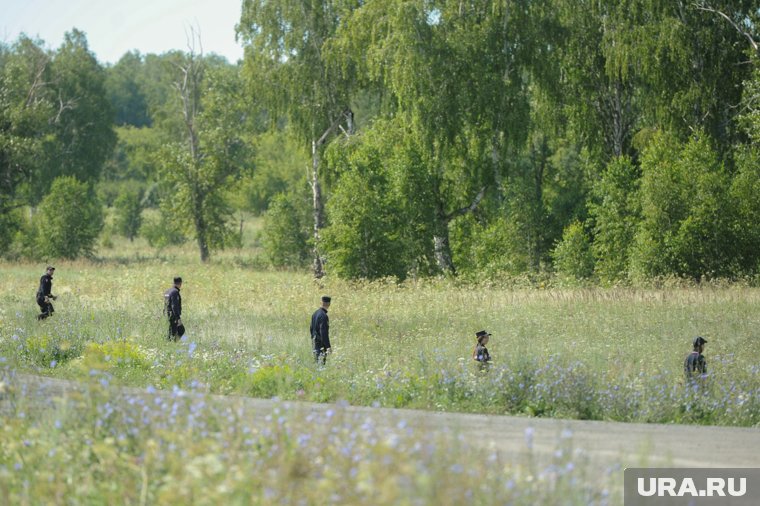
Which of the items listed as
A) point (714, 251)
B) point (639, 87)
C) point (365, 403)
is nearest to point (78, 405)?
point (365, 403)

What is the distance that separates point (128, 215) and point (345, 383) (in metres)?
60.0

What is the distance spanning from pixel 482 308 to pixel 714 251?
12529mm

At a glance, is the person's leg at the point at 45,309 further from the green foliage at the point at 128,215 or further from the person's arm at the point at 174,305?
the green foliage at the point at 128,215

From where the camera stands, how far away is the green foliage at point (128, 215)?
69625 mm

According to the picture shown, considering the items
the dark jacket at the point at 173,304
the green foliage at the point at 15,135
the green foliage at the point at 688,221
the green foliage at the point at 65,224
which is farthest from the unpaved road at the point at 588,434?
the green foliage at the point at 15,135

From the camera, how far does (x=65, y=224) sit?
52.2 meters

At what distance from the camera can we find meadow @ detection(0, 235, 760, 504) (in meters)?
6.38

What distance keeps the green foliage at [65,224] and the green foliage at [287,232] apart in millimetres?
11472

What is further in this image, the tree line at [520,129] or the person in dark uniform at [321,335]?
the tree line at [520,129]

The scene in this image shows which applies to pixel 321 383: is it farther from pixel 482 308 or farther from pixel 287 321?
pixel 482 308

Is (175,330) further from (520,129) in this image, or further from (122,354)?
(520,129)

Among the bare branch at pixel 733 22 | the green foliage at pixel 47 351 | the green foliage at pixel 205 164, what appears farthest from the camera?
the green foliage at pixel 205 164

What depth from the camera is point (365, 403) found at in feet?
40.7

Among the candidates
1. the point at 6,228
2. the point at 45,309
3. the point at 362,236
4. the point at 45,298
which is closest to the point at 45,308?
the point at 45,309
